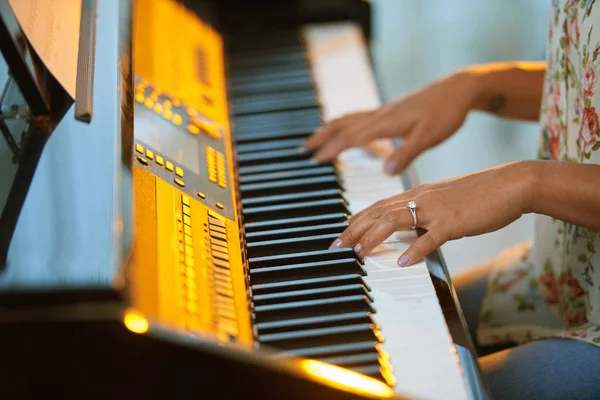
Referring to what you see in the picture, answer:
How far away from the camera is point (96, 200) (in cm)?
83

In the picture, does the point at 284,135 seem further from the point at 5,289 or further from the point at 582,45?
the point at 5,289

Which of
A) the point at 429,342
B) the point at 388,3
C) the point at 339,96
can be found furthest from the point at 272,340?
the point at 388,3

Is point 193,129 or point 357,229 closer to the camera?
point 357,229

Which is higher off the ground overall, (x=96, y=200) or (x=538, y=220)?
(x=96, y=200)

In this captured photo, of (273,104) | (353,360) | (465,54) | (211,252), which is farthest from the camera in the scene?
(465,54)

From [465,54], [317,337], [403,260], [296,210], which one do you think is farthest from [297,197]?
[465,54]

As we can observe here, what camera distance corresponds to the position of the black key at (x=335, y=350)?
914 mm

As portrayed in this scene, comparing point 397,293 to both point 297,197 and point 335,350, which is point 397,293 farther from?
point 297,197

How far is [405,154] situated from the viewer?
4.52 feet

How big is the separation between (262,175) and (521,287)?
475 mm

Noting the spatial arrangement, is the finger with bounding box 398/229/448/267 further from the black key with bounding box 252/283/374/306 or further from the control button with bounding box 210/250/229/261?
the control button with bounding box 210/250/229/261

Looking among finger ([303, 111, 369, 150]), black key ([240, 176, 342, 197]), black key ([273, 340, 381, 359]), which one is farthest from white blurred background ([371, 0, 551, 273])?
black key ([273, 340, 381, 359])

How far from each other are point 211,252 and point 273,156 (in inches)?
16.1

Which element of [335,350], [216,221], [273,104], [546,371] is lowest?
[546,371]
